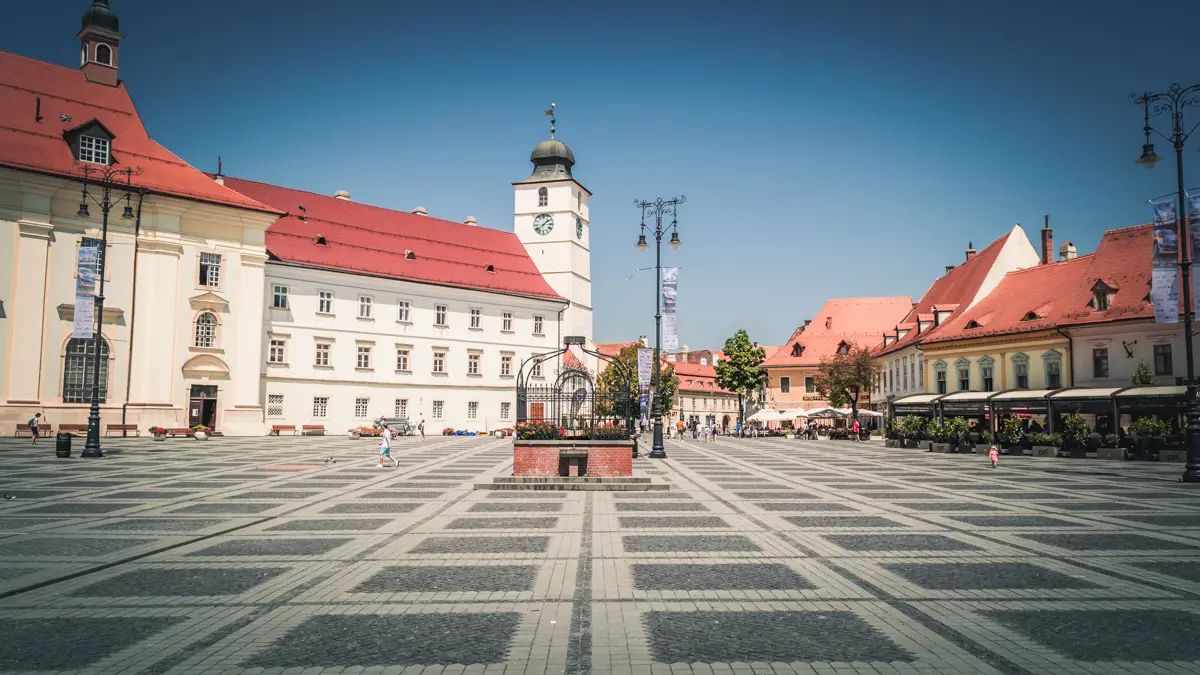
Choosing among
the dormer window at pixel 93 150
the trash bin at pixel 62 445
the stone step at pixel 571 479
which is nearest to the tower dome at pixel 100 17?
the dormer window at pixel 93 150

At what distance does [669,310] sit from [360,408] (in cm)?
3248

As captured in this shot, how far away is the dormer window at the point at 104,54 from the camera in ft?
162

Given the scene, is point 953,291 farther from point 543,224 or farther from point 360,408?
point 360,408

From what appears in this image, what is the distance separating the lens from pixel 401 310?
198ft

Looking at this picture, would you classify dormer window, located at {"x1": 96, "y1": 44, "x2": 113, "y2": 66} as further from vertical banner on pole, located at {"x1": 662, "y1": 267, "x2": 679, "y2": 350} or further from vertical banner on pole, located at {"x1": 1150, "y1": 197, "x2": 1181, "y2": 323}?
vertical banner on pole, located at {"x1": 1150, "y1": 197, "x2": 1181, "y2": 323}

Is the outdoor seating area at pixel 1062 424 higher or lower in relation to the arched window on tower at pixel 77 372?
lower

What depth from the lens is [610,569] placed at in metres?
9.23

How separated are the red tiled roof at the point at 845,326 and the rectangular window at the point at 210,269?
5201 centimetres

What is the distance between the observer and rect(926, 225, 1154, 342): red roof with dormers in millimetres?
40250

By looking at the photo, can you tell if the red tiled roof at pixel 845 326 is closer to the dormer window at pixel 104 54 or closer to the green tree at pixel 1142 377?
the green tree at pixel 1142 377

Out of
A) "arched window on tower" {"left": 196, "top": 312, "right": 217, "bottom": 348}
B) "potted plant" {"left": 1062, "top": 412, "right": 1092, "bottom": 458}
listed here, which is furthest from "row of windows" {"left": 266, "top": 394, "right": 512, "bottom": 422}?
"potted plant" {"left": 1062, "top": 412, "right": 1092, "bottom": 458}

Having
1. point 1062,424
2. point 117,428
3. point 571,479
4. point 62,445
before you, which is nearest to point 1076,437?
point 1062,424

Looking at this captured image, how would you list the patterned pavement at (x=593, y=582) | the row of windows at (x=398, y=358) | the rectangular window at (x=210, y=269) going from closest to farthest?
1. the patterned pavement at (x=593, y=582)
2. the rectangular window at (x=210, y=269)
3. the row of windows at (x=398, y=358)

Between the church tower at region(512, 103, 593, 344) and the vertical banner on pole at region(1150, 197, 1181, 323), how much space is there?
5452 cm
